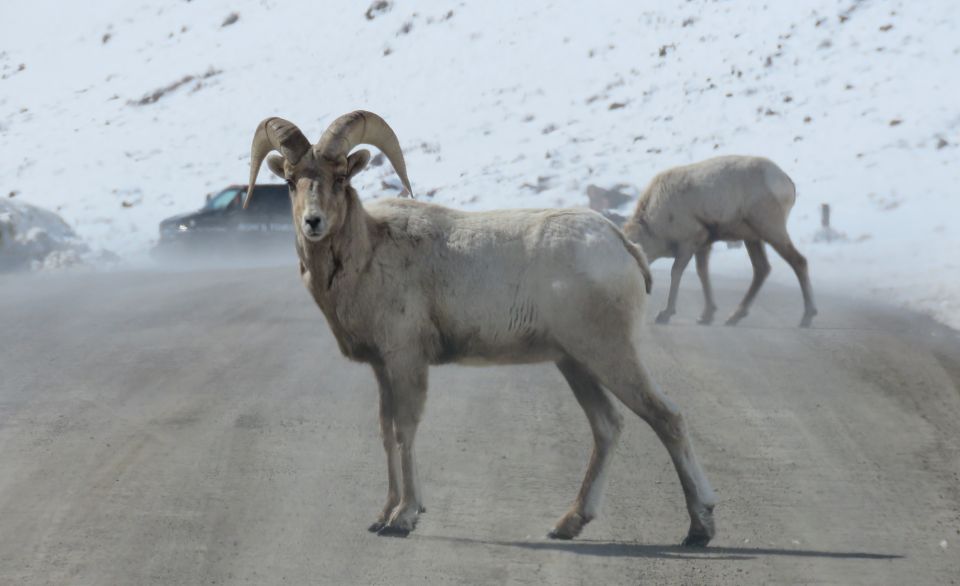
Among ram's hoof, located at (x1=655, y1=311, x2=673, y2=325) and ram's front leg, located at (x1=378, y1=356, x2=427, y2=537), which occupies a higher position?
ram's front leg, located at (x1=378, y1=356, x2=427, y2=537)

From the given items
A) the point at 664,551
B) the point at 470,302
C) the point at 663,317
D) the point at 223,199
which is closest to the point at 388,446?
the point at 470,302

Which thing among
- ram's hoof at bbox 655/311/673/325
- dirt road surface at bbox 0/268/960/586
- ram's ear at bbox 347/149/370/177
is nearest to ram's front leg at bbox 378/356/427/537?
dirt road surface at bbox 0/268/960/586

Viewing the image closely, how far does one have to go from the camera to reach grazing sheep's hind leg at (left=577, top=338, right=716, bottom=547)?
7.71m

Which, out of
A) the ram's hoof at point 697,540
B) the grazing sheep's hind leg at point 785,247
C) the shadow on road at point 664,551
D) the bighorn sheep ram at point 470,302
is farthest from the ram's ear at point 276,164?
the grazing sheep's hind leg at point 785,247

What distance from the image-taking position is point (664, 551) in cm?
752

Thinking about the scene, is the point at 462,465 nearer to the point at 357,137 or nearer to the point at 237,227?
the point at 357,137

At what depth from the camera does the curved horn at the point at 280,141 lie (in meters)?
7.76

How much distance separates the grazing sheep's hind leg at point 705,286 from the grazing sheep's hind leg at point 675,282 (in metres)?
0.15

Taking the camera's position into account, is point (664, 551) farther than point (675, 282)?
No

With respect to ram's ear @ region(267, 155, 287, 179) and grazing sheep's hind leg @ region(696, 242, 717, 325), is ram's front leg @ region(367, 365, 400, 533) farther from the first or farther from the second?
grazing sheep's hind leg @ region(696, 242, 717, 325)

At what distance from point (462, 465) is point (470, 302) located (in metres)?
1.61

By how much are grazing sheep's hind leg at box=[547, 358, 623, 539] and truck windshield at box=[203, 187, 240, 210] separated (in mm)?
20790

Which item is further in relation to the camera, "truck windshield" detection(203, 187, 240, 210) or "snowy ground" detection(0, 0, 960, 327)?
"snowy ground" detection(0, 0, 960, 327)

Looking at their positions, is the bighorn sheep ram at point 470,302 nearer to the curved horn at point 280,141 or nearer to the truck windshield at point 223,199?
the curved horn at point 280,141
